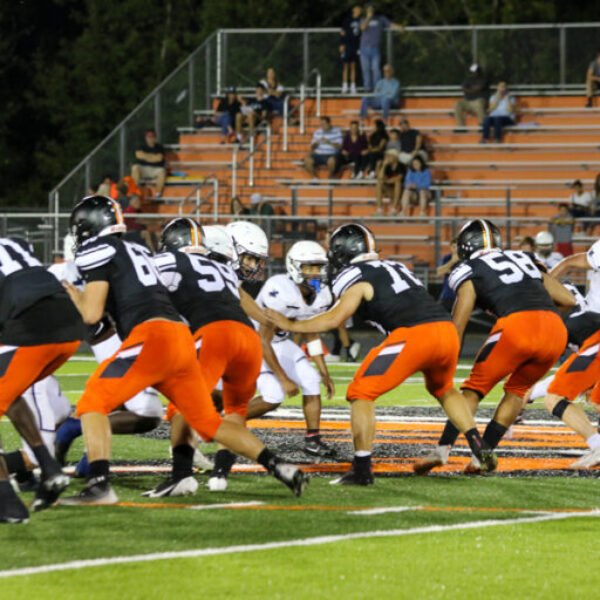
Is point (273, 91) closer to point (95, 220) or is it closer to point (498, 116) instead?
point (498, 116)

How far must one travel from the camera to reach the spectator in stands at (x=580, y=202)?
21328 mm

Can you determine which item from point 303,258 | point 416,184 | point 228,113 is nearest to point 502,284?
point 303,258

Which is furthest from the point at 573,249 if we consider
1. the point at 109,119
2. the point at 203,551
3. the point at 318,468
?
the point at 109,119

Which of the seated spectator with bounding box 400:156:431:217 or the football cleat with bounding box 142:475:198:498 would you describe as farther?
the seated spectator with bounding box 400:156:431:217

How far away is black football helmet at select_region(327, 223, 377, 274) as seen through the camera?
8.52m

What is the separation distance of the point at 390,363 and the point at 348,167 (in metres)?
16.4

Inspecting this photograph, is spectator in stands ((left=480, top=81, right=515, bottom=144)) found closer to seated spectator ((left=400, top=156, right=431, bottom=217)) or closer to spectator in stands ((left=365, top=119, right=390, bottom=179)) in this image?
spectator in stands ((left=365, top=119, right=390, bottom=179))

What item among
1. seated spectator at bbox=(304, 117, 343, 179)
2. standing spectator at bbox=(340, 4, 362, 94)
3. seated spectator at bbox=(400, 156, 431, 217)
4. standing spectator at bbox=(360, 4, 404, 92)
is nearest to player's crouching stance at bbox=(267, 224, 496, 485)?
seated spectator at bbox=(400, 156, 431, 217)

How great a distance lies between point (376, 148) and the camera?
2384 centimetres

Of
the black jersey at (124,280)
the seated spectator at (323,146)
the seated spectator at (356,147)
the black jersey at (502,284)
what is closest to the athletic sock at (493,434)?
the black jersey at (502,284)

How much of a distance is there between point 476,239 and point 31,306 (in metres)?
3.22

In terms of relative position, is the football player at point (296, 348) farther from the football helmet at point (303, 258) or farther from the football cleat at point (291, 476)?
the football cleat at point (291, 476)

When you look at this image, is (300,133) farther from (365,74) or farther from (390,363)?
(390,363)

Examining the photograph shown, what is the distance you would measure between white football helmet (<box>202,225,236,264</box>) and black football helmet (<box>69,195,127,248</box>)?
42.9 inches
